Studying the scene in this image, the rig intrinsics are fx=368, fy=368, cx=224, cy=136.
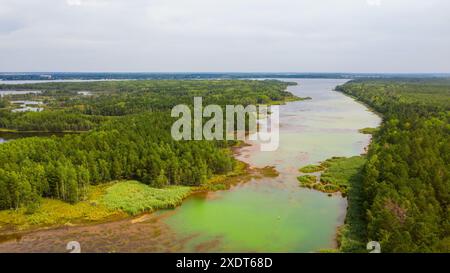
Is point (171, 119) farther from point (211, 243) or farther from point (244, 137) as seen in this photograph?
point (211, 243)

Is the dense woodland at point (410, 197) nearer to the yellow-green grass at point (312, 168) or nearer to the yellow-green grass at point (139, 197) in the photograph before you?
the yellow-green grass at point (312, 168)

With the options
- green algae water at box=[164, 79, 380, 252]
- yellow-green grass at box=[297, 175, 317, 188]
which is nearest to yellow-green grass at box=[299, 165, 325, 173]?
green algae water at box=[164, 79, 380, 252]

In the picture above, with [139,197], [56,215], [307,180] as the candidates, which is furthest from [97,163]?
[307,180]

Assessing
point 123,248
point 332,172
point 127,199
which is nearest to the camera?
point 123,248

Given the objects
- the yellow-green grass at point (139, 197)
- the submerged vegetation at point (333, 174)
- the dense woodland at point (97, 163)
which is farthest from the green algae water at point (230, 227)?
the dense woodland at point (97, 163)

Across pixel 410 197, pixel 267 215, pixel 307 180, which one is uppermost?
pixel 410 197

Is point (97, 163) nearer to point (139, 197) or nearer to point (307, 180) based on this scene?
point (139, 197)
